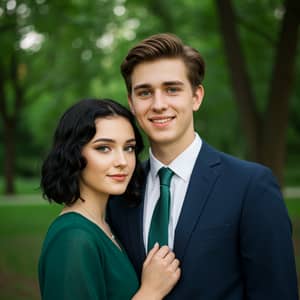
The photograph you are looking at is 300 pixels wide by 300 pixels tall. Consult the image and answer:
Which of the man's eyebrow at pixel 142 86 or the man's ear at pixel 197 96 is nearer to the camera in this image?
the man's eyebrow at pixel 142 86

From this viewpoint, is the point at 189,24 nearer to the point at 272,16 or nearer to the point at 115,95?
the point at 272,16

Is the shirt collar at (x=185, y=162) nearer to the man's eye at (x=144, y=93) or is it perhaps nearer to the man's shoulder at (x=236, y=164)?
the man's shoulder at (x=236, y=164)

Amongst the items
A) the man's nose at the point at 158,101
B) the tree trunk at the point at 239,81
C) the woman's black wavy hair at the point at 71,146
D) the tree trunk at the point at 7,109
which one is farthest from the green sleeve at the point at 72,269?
the tree trunk at the point at 7,109

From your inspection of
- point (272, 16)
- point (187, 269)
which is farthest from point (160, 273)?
point (272, 16)

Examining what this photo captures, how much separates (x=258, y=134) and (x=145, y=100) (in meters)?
7.06

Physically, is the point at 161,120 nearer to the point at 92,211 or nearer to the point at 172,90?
the point at 172,90

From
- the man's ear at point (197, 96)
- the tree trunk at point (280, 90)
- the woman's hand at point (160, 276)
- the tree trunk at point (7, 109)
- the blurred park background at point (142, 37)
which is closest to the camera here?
the woman's hand at point (160, 276)

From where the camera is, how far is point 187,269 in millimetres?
3154

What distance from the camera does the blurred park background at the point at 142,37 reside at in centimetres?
991

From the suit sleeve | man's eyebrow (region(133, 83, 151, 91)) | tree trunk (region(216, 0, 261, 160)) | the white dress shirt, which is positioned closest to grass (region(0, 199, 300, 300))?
tree trunk (region(216, 0, 261, 160))

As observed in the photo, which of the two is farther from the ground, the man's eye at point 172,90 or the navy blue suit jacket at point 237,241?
the man's eye at point 172,90

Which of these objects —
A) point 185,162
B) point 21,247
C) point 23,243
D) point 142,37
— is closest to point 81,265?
point 185,162

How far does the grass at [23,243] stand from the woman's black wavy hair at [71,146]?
5.40 meters

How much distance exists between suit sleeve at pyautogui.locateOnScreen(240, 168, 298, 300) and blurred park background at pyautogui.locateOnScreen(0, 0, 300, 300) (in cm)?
462
